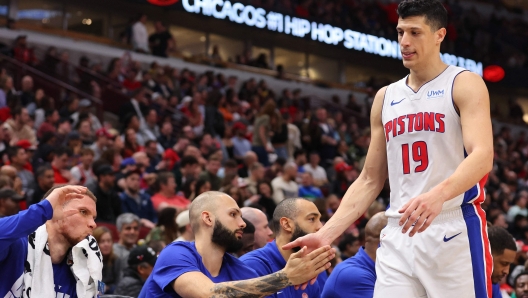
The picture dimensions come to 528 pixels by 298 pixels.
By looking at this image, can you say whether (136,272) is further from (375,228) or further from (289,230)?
(375,228)

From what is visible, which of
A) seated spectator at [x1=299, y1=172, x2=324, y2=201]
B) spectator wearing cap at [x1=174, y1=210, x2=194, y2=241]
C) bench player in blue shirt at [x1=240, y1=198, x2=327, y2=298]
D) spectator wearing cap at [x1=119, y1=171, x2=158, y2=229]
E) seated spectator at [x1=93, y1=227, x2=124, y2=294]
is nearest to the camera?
bench player in blue shirt at [x1=240, y1=198, x2=327, y2=298]

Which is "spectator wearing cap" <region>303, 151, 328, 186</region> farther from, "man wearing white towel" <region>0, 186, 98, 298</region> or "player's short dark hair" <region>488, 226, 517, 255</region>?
"man wearing white towel" <region>0, 186, 98, 298</region>

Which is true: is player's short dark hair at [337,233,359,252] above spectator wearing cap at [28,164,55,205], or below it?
below

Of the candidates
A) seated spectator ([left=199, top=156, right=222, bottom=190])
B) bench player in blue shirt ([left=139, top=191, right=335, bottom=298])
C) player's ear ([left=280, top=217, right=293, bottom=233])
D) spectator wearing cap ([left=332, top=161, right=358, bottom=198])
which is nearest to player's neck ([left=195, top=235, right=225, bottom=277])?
bench player in blue shirt ([left=139, top=191, right=335, bottom=298])

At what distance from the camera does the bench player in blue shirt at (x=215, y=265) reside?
3.56 m

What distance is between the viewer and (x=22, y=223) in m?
3.48

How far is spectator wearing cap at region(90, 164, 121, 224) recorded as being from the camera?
8648 mm

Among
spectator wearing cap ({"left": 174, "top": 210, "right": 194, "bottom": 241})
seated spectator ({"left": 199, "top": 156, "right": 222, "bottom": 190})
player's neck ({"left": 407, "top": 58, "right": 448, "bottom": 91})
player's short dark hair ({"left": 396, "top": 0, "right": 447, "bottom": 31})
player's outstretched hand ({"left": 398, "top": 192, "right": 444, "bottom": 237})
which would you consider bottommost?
spectator wearing cap ({"left": 174, "top": 210, "right": 194, "bottom": 241})

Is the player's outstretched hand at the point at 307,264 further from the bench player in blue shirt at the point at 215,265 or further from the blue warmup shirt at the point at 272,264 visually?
the blue warmup shirt at the point at 272,264

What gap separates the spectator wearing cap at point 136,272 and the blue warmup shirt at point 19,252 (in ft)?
6.97

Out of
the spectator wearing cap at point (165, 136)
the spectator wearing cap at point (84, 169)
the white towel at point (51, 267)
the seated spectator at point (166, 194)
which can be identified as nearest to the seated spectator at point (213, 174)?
the seated spectator at point (166, 194)

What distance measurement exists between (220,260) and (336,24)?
59.2ft

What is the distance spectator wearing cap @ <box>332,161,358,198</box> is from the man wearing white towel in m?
8.34

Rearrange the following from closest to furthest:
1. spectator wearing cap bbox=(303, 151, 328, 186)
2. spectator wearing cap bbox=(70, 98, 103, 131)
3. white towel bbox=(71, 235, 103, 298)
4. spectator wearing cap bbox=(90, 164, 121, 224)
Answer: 1. white towel bbox=(71, 235, 103, 298)
2. spectator wearing cap bbox=(90, 164, 121, 224)
3. spectator wearing cap bbox=(70, 98, 103, 131)
4. spectator wearing cap bbox=(303, 151, 328, 186)
